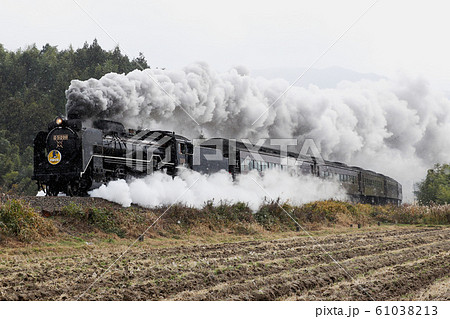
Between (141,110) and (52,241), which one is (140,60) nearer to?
(141,110)

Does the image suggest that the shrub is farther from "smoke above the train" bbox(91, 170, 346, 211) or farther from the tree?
the tree

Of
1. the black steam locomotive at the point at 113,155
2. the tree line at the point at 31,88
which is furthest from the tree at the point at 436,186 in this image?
the tree line at the point at 31,88

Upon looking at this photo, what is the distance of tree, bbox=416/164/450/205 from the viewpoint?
125 ft

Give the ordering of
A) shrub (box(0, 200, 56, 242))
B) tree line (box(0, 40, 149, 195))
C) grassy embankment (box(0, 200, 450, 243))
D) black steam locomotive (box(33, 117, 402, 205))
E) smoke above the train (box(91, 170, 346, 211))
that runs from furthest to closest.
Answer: tree line (box(0, 40, 149, 195)), smoke above the train (box(91, 170, 346, 211)), black steam locomotive (box(33, 117, 402, 205)), grassy embankment (box(0, 200, 450, 243)), shrub (box(0, 200, 56, 242))

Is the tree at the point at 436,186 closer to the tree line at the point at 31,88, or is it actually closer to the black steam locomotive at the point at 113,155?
the black steam locomotive at the point at 113,155

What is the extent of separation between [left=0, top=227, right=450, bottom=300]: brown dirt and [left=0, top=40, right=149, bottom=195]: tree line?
70.6 ft

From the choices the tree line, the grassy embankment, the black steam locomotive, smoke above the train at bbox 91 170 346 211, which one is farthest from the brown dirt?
the tree line

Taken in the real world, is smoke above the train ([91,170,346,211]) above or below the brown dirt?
above

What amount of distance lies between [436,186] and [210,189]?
962 inches

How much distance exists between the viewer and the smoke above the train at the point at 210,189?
18716 mm

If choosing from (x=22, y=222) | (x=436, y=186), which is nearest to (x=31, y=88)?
(x=436, y=186)

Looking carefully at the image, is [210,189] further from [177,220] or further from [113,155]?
[113,155]

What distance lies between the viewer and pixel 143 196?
19.0 m

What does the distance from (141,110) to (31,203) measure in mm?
11073
